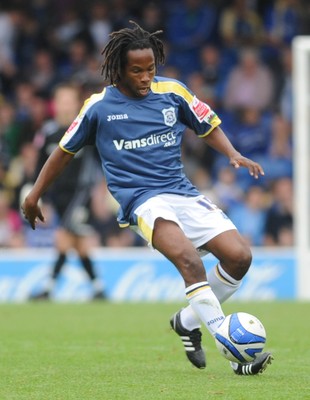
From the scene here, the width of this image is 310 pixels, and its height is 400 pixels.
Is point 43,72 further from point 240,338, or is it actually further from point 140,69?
point 240,338

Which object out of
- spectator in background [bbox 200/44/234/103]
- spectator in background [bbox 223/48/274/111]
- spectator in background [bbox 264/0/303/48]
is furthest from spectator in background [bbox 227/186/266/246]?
spectator in background [bbox 264/0/303/48]

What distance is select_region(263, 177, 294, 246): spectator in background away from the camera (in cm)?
1614

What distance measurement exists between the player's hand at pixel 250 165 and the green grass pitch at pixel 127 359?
50.5 inches

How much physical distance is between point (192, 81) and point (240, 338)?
1225 cm

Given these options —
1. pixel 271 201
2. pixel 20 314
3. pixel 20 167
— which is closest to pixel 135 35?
pixel 20 314

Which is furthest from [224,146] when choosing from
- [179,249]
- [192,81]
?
[192,81]

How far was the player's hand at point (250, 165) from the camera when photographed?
23.1 ft

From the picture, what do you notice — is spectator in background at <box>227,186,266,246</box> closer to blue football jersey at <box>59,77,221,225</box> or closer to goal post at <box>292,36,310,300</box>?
goal post at <box>292,36,310,300</box>

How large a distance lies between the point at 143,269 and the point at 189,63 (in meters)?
5.56

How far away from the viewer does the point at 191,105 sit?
295 inches

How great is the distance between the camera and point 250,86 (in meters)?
18.2

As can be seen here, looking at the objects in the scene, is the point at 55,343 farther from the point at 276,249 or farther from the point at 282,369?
the point at 276,249

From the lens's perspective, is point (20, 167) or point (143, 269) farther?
point (20, 167)

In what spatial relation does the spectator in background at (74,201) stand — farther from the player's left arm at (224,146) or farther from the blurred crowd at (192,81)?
the player's left arm at (224,146)
